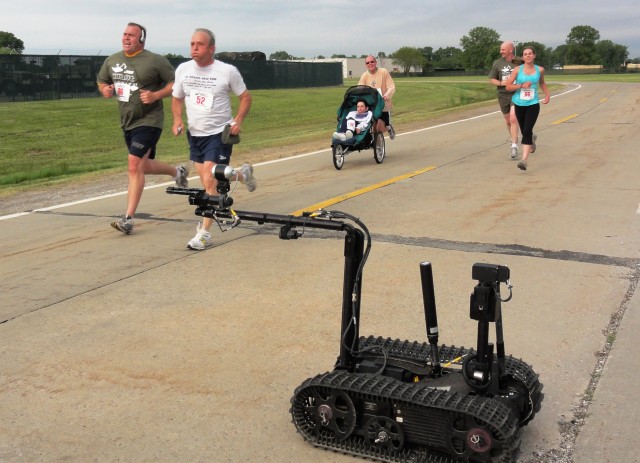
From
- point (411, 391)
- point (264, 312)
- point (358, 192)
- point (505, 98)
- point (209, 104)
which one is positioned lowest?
point (358, 192)

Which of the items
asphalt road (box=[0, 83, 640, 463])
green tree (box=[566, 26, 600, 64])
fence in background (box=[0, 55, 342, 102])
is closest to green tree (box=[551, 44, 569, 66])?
green tree (box=[566, 26, 600, 64])

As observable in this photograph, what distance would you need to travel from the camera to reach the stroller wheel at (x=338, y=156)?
1402 centimetres

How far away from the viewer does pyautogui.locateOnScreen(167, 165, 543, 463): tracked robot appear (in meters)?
3.41

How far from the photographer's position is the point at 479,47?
172 meters

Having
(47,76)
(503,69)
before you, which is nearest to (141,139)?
(503,69)

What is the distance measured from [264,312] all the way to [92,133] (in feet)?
73.8

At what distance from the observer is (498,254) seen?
7.46 meters

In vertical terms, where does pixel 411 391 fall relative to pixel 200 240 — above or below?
above

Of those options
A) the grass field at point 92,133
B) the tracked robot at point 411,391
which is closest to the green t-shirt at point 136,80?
the grass field at point 92,133

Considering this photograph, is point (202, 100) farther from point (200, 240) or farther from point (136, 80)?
point (200, 240)

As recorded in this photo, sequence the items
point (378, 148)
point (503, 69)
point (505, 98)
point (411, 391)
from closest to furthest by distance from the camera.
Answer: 1. point (411, 391)
2. point (378, 148)
3. point (503, 69)
4. point (505, 98)

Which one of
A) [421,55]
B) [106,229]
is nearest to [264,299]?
[106,229]

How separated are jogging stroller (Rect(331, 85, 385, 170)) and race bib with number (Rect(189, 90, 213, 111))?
6.12 m

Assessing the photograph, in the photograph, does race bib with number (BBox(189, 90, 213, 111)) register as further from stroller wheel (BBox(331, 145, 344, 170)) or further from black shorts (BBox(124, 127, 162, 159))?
stroller wheel (BBox(331, 145, 344, 170))
